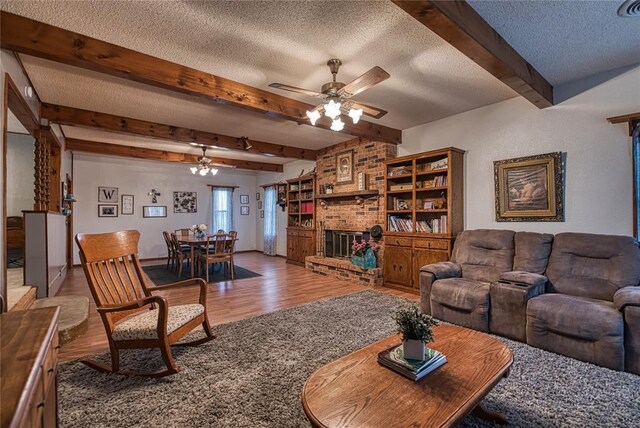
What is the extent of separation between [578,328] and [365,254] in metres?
3.03

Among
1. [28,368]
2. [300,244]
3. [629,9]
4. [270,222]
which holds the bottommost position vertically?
[300,244]

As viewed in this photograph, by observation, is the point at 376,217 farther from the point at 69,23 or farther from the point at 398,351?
the point at 69,23

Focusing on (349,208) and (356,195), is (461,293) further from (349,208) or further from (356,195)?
(349,208)

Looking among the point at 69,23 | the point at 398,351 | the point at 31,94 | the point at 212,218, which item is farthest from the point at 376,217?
the point at 212,218

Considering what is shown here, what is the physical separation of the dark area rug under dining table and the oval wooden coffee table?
4288 mm

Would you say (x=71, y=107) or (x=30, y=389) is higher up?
(x=71, y=107)

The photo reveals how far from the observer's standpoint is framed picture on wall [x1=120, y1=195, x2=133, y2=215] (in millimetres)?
7551

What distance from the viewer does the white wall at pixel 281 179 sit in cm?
777

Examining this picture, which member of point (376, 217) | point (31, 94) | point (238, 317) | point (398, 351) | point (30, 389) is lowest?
point (238, 317)

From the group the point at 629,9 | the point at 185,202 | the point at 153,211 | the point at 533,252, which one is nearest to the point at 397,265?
the point at 533,252

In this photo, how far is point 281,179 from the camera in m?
8.56

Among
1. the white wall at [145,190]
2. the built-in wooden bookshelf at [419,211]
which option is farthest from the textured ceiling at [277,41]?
the white wall at [145,190]

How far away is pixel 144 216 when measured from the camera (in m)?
7.86

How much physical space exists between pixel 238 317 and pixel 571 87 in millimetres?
4501
